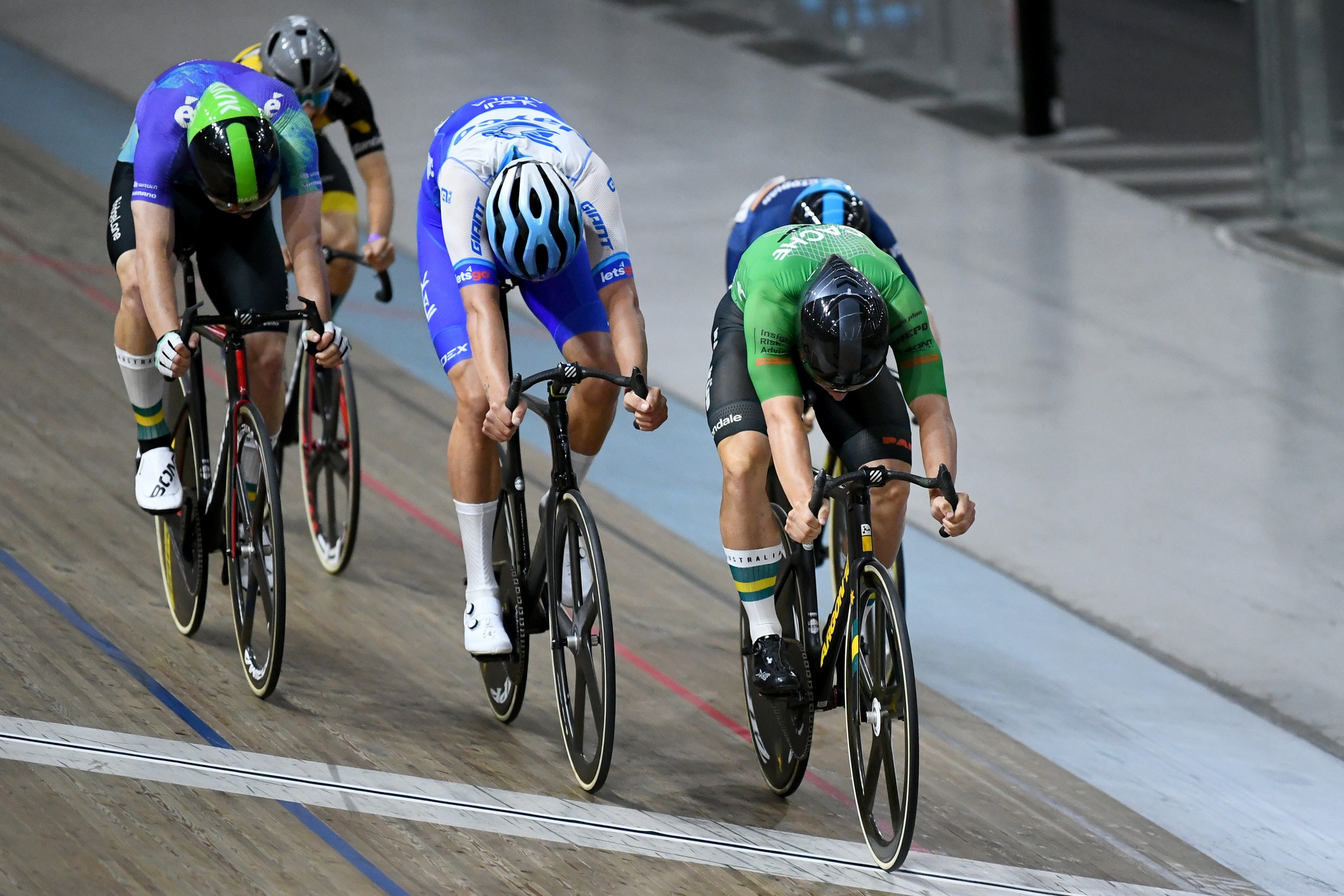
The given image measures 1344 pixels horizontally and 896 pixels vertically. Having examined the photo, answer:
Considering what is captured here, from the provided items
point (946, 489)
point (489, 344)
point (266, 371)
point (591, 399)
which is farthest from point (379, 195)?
point (946, 489)

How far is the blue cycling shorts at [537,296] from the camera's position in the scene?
4.29 meters

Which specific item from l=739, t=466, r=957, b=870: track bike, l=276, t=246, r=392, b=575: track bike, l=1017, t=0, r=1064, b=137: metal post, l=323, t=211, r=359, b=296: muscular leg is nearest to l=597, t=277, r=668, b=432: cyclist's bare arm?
l=739, t=466, r=957, b=870: track bike

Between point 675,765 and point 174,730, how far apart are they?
1.24m

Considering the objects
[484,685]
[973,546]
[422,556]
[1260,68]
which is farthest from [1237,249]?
[484,685]

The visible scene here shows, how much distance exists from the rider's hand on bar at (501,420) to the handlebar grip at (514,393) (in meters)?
0.01

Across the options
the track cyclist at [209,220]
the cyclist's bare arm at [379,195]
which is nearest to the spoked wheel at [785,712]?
the track cyclist at [209,220]

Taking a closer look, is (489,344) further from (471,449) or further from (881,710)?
(881,710)

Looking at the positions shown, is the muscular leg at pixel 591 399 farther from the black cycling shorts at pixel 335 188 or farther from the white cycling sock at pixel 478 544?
the black cycling shorts at pixel 335 188

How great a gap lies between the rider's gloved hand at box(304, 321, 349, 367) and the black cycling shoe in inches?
51.1

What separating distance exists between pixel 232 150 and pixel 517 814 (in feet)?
5.68

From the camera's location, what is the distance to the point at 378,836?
3941 mm

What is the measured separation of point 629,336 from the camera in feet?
13.5

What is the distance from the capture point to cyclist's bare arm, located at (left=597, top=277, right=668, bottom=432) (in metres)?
3.97

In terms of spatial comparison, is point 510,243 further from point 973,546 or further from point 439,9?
point 439,9
